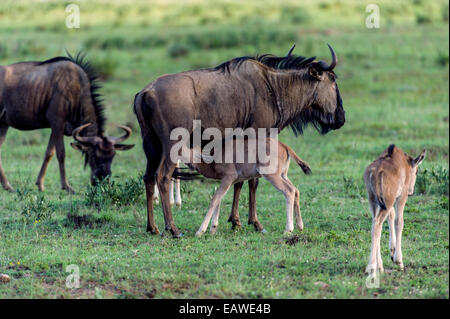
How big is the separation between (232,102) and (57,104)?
11.9 feet

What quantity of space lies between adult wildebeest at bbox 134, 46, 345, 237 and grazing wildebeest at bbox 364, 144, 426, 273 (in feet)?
7.00

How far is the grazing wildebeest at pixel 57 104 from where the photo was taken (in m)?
10.7

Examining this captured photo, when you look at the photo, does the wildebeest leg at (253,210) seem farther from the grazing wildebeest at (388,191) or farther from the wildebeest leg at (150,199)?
the grazing wildebeest at (388,191)

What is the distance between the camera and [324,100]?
881 centimetres

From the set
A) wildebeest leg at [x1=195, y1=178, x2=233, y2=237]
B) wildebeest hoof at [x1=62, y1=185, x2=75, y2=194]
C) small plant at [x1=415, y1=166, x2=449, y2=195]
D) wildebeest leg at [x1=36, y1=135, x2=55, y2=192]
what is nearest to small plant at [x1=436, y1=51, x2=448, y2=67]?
small plant at [x1=415, y1=166, x2=449, y2=195]

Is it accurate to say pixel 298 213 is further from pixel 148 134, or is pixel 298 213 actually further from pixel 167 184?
pixel 148 134

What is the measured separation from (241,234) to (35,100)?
450 cm

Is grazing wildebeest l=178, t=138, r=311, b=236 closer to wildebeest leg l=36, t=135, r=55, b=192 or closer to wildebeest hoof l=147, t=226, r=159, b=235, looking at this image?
wildebeest hoof l=147, t=226, r=159, b=235

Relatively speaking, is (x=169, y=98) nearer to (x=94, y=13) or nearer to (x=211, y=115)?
(x=211, y=115)

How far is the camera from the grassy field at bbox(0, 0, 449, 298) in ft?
20.7

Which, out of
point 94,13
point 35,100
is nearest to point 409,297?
point 35,100

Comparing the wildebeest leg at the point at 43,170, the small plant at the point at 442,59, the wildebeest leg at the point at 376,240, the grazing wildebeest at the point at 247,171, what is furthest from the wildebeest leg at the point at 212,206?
the small plant at the point at 442,59

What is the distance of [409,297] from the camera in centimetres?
587
